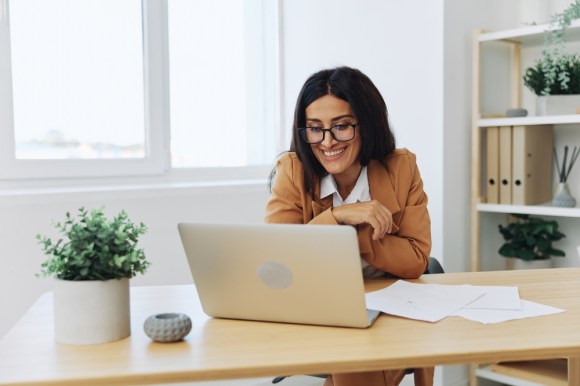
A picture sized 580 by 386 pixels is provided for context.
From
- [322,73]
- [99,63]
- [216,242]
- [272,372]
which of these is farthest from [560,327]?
[99,63]

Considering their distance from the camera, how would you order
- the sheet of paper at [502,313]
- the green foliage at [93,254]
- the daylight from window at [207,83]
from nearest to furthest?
the green foliage at [93,254], the sheet of paper at [502,313], the daylight from window at [207,83]

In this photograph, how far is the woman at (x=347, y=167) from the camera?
1730mm

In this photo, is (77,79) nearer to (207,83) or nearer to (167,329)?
(207,83)

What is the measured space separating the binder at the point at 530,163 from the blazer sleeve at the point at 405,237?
98 centimetres

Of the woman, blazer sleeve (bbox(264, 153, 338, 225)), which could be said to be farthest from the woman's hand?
blazer sleeve (bbox(264, 153, 338, 225))

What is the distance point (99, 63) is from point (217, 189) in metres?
0.69

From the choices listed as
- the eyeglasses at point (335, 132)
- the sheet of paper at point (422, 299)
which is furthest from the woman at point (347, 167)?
the sheet of paper at point (422, 299)

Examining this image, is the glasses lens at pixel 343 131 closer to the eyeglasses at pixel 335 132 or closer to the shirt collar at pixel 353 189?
the eyeglasses at pixel 335 132

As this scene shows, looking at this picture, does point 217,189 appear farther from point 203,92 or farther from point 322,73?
point 322,73

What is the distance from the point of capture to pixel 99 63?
2.57 metres

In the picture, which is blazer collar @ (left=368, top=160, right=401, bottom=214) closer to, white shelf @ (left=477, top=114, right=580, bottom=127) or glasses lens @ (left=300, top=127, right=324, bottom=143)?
glasses lens @ (left=300, top=127, right=324, bottom=143)

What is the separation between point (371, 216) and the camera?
1.60 meters

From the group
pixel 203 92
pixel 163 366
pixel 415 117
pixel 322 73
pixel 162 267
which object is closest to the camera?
pixel 163 366

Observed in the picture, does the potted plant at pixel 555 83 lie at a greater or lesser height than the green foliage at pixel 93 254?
greater
